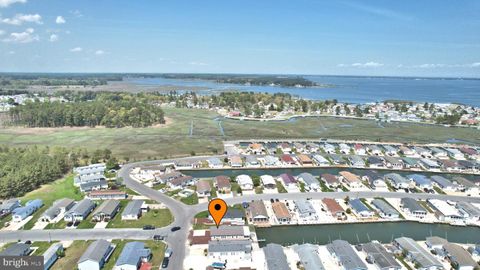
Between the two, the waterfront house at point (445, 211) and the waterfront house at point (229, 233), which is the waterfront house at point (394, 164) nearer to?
the waterfront house at point (445, 211)

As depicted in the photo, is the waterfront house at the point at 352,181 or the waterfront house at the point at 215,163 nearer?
the waterfront house at the point at 352,181

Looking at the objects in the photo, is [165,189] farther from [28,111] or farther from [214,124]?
[28,111]

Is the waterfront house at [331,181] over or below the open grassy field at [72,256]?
over

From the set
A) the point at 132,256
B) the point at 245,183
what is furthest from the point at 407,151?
the point at 132,256

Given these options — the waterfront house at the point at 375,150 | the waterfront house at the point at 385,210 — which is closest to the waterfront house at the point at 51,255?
the waterfront house at the point at 385,210

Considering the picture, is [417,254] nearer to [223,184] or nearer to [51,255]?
[223,184]

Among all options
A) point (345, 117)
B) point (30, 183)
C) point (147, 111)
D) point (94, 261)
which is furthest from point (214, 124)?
point (94, 261)

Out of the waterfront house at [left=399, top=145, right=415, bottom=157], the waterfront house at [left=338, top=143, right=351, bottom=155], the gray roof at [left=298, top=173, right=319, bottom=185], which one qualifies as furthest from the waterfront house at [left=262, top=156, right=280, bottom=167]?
the waterfront house at [left=399, top=145, right=415, bottom=157]
